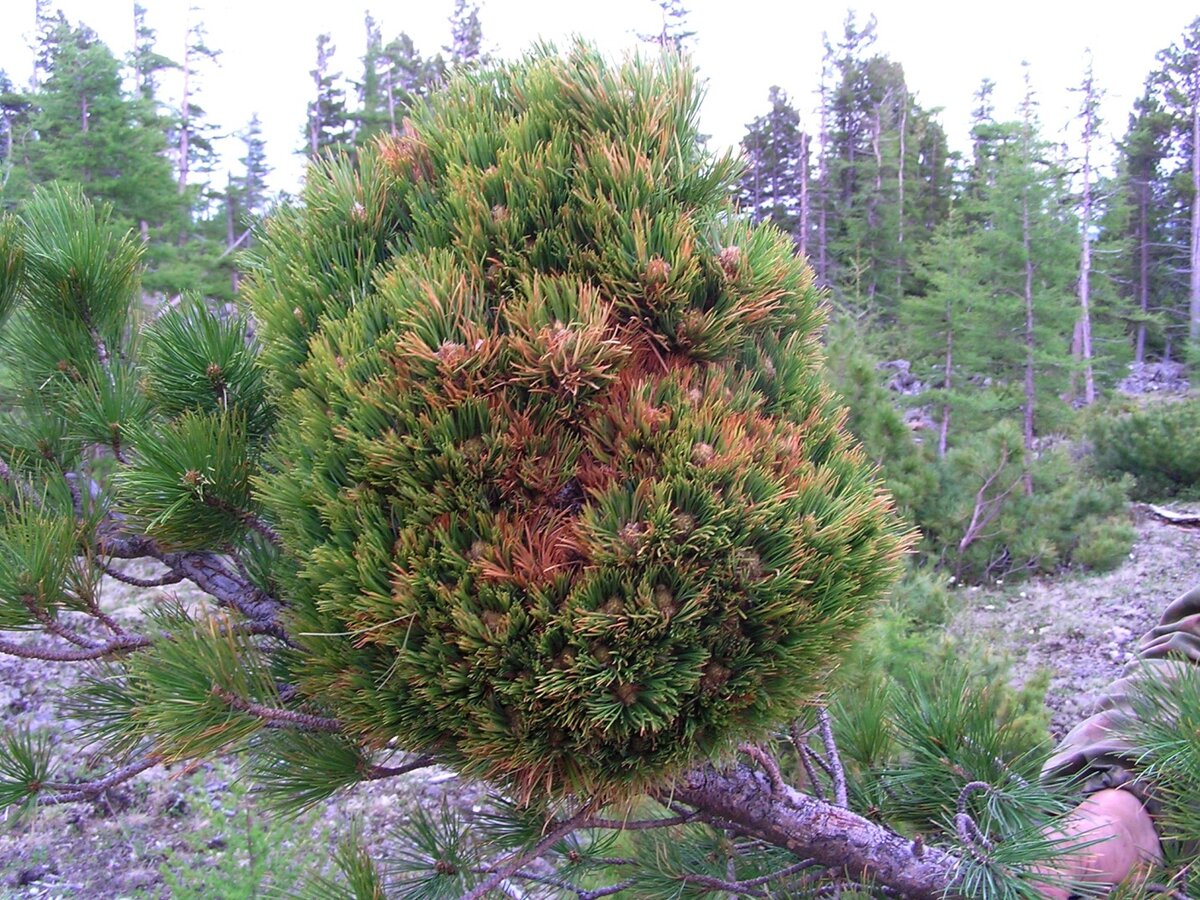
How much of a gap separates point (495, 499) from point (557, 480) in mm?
95

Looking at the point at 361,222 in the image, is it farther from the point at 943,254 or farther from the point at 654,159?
the point at 943,254

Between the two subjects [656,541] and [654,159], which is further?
[654,159]

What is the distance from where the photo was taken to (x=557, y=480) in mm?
1162

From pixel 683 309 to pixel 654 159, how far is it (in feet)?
0.92

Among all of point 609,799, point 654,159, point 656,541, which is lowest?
point 609,799

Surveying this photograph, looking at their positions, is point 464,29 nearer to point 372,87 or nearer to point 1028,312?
point 372,87

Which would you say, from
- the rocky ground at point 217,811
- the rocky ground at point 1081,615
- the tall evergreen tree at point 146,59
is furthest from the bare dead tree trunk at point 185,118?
the rocky ground at point 1081,615

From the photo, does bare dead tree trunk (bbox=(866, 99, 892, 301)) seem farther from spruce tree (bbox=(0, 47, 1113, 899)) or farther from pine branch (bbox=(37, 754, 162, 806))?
pine branch (bbox=(37, 754, 162, 806))

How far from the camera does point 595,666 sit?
3.48 ft

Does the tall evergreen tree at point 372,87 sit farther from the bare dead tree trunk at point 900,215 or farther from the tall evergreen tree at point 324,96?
the bare dead tree trunk at point 900,215

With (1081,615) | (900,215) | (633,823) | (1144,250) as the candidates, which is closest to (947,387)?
(1081,615)

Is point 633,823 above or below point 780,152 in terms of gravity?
below

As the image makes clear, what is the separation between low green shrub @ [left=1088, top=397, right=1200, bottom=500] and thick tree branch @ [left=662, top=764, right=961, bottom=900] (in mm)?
16108

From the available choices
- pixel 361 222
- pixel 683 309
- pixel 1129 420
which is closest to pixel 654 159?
pixel 683 309
